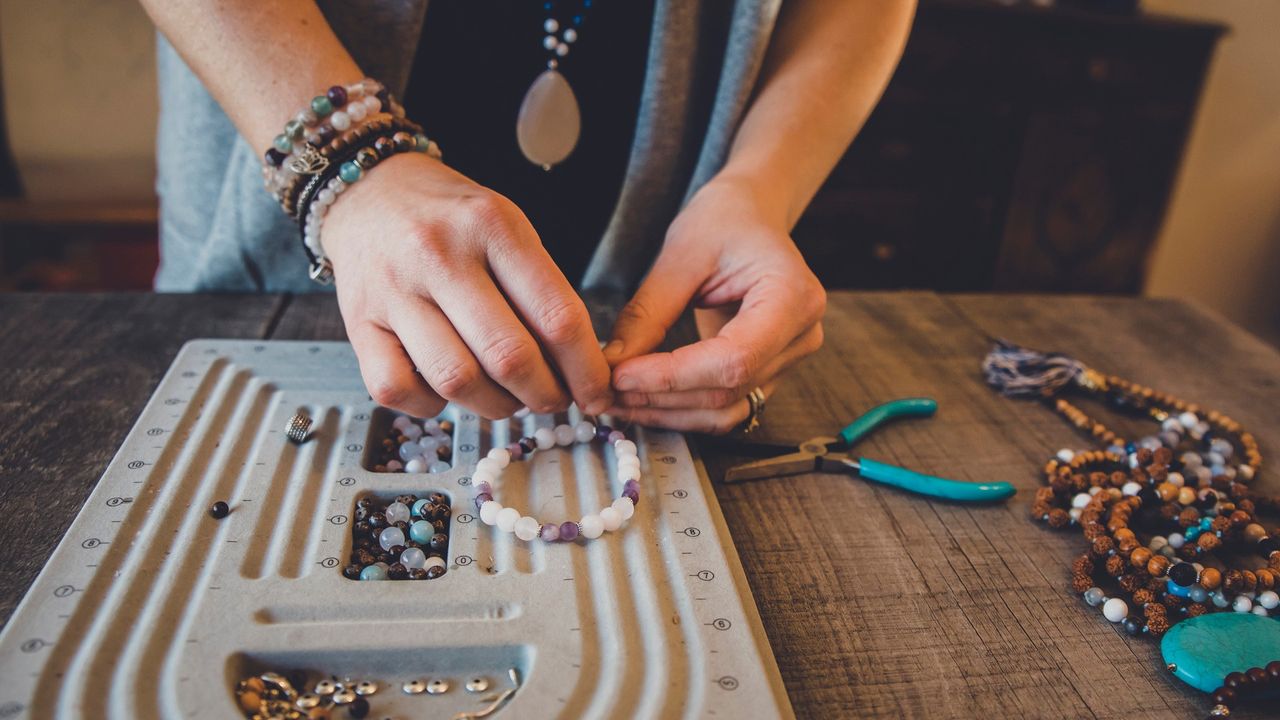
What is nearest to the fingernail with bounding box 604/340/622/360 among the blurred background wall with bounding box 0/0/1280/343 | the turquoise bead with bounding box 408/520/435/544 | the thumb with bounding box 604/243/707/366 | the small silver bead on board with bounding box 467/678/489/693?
the thumb with bounding box 604/243/707/366

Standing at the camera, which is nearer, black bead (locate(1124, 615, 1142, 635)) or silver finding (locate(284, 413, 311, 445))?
black bead (locate(1124, 615, 1142, 635))

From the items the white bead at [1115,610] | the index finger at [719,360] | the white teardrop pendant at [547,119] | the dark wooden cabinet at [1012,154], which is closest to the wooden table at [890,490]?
the white bead at [1115,610]

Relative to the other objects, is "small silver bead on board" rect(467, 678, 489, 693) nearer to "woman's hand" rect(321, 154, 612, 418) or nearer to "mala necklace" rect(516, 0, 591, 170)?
"woman's hand" rect(321, 154, 612, 418)

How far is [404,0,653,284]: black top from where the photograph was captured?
106 centimetres

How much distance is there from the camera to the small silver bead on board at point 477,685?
0.59 metres

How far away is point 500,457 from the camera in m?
0.80

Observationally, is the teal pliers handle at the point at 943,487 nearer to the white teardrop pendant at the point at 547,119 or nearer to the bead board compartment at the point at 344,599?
the bead board compartment at the point at 344,599

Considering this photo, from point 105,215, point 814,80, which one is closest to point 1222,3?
point 814,80

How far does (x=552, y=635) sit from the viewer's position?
2.01 ft

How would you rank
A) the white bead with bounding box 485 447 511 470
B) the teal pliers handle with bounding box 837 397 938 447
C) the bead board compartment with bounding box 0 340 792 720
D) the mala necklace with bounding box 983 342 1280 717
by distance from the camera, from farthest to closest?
the teal pliers handle with bounding box 837 397 938 447 < the white bead with bounding box 485 447 511 470 < the mala necklace with bounding box 983 342 1280 717 < the bead board compartment with bounding box 0 340 792 720

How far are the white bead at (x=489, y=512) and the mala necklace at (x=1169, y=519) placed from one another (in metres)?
0.49

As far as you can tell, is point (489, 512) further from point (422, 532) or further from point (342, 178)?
point (342, 178)

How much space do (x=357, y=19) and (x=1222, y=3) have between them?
126 inches

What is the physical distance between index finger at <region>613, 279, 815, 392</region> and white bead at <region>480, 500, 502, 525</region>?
17 cm
